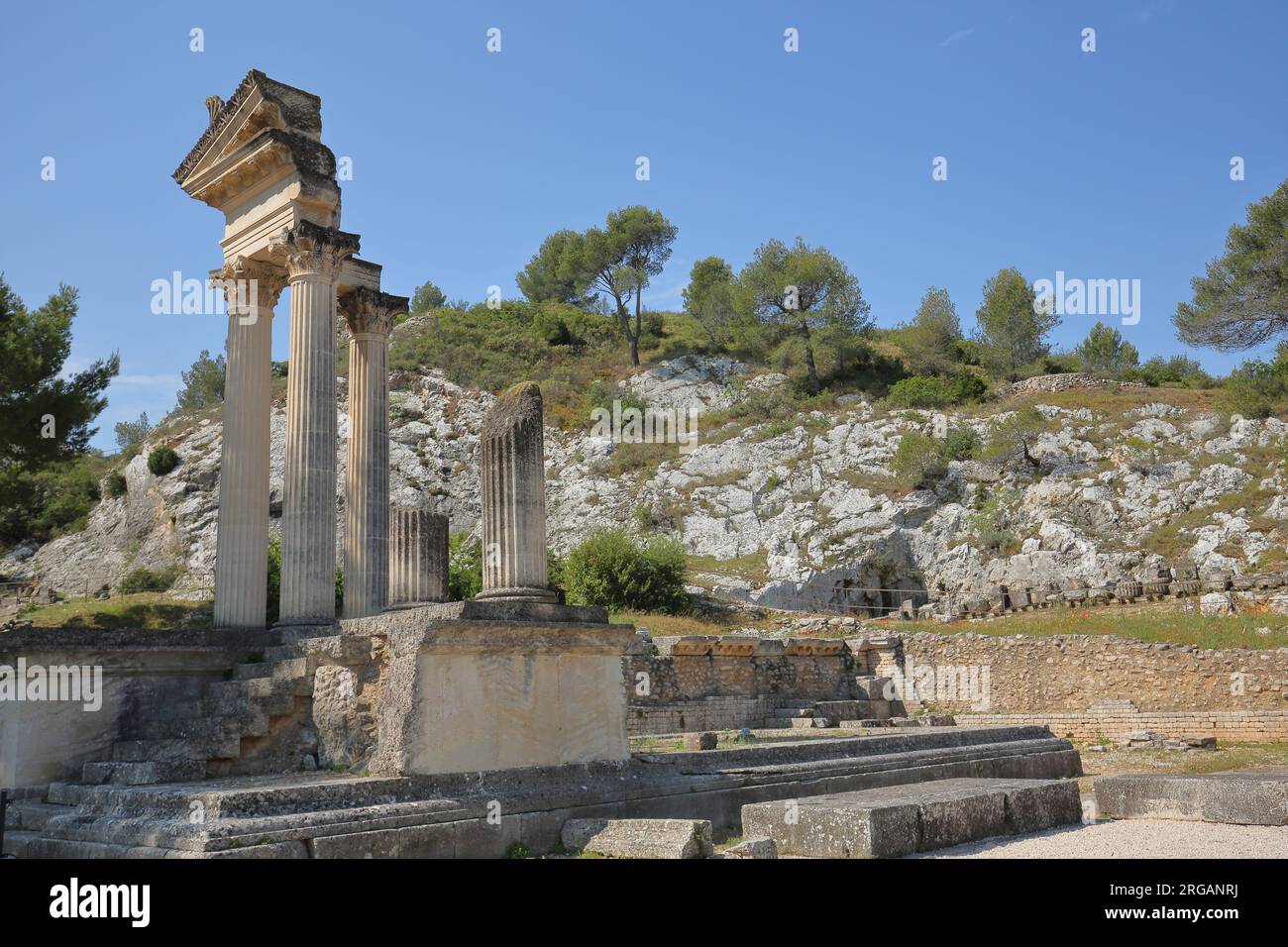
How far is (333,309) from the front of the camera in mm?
12141

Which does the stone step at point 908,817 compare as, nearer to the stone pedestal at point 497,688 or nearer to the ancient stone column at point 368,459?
the stone pedestal at point 497,688

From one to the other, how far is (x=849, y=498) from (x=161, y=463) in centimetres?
2537

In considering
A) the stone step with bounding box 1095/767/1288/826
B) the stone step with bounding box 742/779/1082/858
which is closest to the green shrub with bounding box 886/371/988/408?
the stone step with bounding box 1095/767/1288/826

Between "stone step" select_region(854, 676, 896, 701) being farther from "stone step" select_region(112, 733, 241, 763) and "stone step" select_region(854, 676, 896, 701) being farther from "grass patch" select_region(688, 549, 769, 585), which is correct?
"stone step" select_region(112, 733, 241, 763)

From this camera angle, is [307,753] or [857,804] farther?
[307,753]

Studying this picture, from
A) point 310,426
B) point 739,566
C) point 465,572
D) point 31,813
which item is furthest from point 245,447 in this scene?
point 739,566

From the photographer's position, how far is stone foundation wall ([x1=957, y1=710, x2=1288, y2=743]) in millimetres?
18938

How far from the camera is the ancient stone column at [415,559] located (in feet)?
37.3

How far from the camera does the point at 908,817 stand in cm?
730

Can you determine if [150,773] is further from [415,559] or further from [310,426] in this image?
[310,426]

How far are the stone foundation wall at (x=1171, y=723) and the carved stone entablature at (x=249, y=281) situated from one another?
1457 cm
